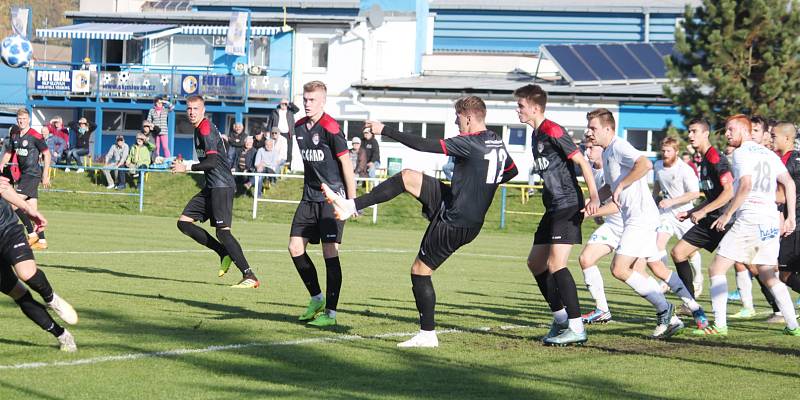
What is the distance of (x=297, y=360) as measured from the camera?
8367mm

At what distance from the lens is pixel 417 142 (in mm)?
8719

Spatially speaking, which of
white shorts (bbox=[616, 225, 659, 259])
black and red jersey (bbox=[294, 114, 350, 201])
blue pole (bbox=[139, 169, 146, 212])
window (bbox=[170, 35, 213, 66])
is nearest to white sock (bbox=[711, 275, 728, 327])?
white shorts (bbox=[616, 225, 659, 259])

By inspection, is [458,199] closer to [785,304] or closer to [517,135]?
[785,304]

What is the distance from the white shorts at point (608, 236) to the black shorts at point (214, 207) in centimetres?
466

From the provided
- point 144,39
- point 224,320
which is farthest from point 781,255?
point 144,39

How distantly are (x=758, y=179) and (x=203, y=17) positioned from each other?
42721 millimetres

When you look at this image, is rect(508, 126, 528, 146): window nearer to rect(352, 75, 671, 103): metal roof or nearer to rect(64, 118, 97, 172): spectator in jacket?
rect(352, 75, 671, 103): metal roof

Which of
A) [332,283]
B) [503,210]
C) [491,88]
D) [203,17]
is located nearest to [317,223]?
[332,283]

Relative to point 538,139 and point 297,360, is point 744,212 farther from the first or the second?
point 297,360

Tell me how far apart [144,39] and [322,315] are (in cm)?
4229

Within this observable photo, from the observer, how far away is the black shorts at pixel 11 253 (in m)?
8.12

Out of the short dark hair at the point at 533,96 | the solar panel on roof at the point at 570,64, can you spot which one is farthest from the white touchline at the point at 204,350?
the solar panel on roof at the point at 570,64

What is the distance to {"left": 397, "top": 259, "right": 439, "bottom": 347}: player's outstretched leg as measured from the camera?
30.1ft

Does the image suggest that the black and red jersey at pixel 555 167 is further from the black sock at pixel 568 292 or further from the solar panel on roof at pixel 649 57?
the solar panel on roof at pixel 649 57
